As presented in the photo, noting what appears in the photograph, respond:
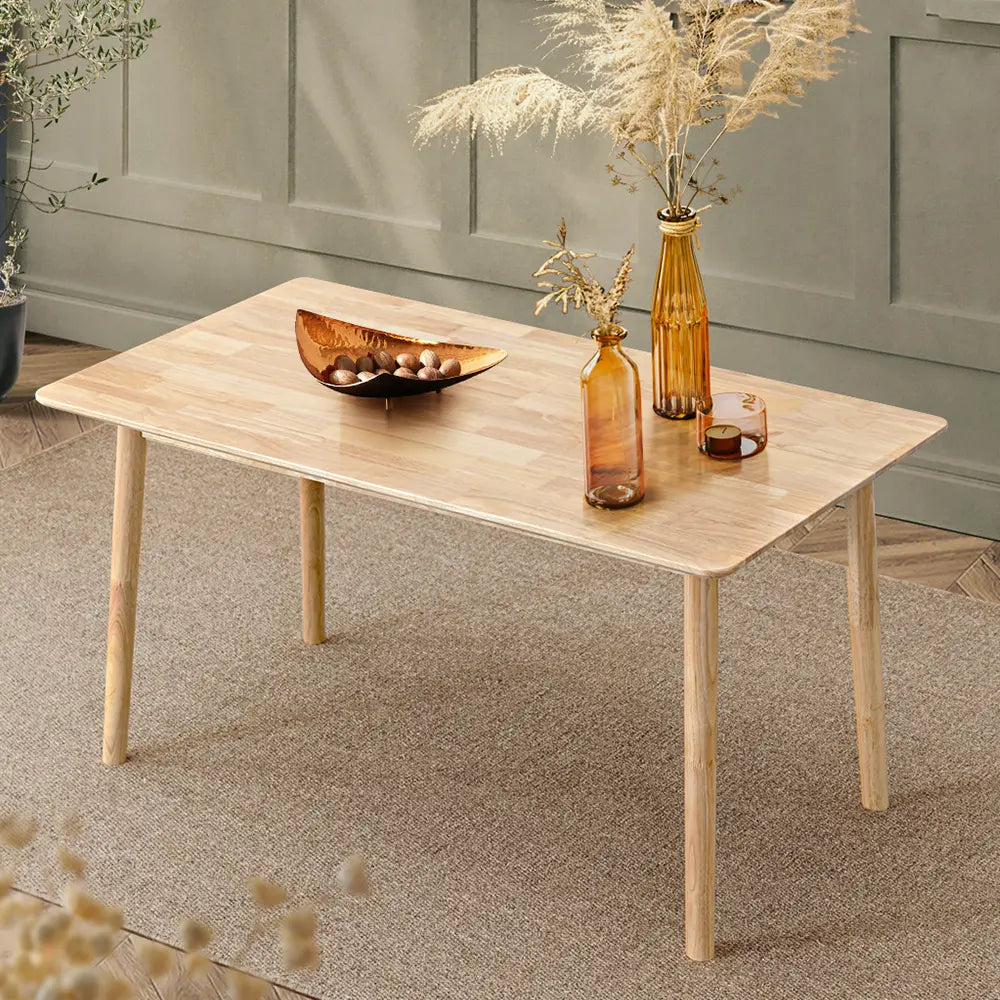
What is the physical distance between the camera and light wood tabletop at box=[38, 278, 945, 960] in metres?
2.17

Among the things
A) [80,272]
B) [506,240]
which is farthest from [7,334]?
[506,240]

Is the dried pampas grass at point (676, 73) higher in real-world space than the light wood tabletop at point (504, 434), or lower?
higher

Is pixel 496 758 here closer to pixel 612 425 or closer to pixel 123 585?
pixel 123 585

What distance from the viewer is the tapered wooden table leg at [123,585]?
2.60m

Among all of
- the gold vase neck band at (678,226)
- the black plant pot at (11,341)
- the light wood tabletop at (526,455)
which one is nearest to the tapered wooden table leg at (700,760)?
the light wood tabletop at (526,455)

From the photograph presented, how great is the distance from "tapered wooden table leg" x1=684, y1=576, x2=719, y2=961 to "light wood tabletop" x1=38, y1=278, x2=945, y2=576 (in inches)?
4.7

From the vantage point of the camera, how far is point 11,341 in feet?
13.8

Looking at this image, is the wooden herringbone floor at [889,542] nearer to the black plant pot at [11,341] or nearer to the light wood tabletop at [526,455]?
the black plant pot at [11,341]

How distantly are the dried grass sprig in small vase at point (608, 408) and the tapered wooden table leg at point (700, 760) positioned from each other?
160 mm

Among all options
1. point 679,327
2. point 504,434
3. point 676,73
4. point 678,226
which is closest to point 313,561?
point 504,434

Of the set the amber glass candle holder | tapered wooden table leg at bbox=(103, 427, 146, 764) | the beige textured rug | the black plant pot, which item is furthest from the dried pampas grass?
the black plant pot

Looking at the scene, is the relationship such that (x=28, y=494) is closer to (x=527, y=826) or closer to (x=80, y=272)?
(x=80, y=272)

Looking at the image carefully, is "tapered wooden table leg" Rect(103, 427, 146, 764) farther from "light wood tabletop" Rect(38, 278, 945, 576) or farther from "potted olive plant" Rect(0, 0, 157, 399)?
"potted olive plant" Rect(0, 0, 157, 399)

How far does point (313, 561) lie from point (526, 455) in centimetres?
80
